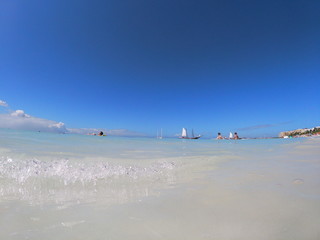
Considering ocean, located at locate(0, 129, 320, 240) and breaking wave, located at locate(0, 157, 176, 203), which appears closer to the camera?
ocean, located at locate(0, 129, 320, 240)

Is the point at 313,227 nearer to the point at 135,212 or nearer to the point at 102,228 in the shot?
the point at 135,212

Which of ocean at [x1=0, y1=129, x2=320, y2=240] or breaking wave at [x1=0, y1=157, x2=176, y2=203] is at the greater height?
breaking wave at [x1=0, y1=157, x2=176, y2=203]

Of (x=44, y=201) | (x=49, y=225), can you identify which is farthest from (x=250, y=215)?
(x=44, y=201)

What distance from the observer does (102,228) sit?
1.57 meters

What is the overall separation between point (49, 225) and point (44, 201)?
2.17 feet

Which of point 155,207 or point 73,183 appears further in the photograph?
point 73,183

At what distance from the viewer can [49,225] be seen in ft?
5.26

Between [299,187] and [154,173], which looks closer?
[299,187]

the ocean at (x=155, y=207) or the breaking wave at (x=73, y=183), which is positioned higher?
the breaking wave at (x=73, y=183)

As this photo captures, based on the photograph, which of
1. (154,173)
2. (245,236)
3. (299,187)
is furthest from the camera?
(154,173)

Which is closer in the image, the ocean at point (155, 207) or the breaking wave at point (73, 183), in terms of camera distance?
the ocean at point (155, 207)

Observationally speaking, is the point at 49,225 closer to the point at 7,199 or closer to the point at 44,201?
the point at 44,201

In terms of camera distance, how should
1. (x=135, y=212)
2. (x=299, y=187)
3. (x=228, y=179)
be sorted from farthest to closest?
(x=228, y=179) < (x=299, y=187) < (x=135, y=212)

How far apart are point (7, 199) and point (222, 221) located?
8.87ft
